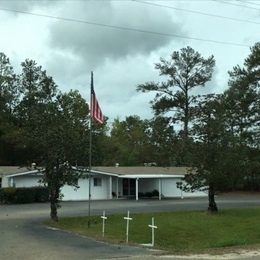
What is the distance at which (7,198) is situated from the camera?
39.9 metres

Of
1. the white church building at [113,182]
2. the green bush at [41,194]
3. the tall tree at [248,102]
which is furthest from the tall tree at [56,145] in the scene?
the tall tree at [248,102]

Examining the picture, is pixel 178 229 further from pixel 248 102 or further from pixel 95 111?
pixel 248 102

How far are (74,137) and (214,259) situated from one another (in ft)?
42.6

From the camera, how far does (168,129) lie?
6925 centimetres

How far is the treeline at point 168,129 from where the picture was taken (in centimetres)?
2400

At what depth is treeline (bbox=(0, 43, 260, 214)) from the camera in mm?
24000

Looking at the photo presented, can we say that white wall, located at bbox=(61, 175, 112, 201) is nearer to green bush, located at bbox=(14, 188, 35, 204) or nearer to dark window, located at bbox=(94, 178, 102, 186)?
dark window, located at bbox=(94, 178, 102, 186)

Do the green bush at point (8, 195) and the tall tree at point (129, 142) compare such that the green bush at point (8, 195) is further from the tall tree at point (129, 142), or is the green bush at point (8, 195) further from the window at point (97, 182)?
the tall tree at point (129, 142)

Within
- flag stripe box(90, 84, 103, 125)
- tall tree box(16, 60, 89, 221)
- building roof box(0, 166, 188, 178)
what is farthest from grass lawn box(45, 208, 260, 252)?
building roof box(0, 166, 188, 178)

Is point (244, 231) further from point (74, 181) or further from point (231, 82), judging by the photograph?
point (231, 82)

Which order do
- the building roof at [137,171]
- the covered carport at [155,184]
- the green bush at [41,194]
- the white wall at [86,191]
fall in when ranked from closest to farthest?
the green bush at [41,194], the white wall at [86,191], the building roof at [137,171], the covered carport at [155,184]

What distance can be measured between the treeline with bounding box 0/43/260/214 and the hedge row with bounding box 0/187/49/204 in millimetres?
2875

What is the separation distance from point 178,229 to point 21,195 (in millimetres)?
21783

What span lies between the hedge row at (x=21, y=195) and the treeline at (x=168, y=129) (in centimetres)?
287
